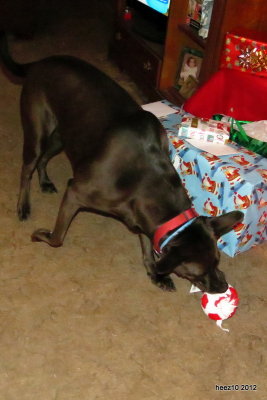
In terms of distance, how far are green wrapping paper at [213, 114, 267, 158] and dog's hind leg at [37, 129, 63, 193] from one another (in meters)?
Answer: 0.87

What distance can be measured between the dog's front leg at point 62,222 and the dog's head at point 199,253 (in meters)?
0.50

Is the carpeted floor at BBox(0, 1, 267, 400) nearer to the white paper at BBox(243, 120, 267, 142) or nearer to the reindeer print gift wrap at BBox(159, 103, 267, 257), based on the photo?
the reindeer print gift wrap at BBox(159, 103, 267, 257)

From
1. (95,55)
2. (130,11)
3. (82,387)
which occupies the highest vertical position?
(130,11)

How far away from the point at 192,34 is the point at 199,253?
5.28ft

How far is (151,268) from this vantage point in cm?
205

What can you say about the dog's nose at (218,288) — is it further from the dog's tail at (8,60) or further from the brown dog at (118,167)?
the dog's tail at (8,60)

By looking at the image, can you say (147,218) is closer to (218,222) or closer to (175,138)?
(218,222)

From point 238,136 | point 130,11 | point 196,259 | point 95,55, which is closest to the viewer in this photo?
point 196,259

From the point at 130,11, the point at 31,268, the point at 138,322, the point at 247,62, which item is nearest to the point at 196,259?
the point at 138,322

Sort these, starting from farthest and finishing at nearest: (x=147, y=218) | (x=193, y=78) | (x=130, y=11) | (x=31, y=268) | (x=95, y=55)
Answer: (x=95, y=55)
(x=130, y=11)
(x=193, y=78)
(x=31, y=268)
(x=147, y=218)

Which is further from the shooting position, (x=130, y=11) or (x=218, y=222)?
(x=130, y=11)

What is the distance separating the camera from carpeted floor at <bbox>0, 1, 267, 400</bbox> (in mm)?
1656

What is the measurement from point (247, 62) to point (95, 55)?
5.71ft

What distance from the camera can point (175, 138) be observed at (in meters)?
2.22
